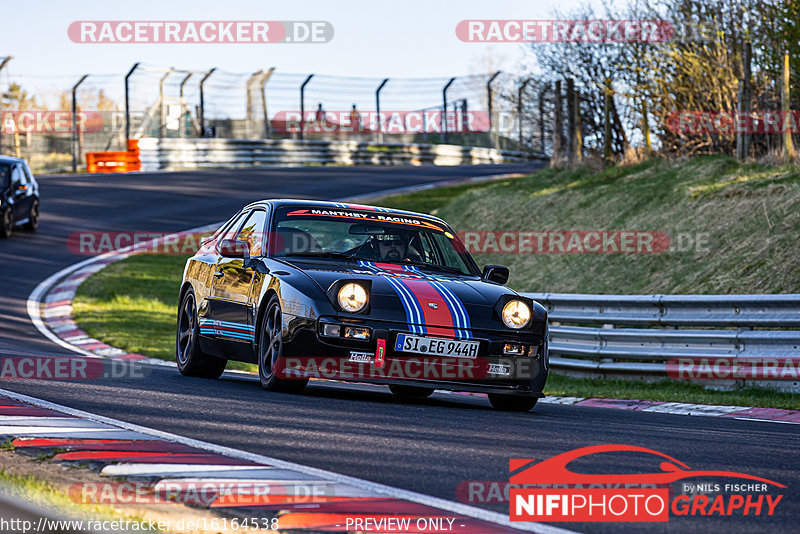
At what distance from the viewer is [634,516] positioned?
13.4ft

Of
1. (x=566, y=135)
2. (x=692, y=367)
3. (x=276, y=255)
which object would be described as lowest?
(x=692, y=367)

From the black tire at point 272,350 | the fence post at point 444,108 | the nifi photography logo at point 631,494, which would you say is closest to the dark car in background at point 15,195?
the black tire at point 272,350

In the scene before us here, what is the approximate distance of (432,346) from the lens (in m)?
7.29

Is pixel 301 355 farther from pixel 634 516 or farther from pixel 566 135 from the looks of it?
pixel 566 135

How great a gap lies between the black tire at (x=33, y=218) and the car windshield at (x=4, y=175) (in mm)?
1173

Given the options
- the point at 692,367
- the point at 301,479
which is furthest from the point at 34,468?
the point at 692,367

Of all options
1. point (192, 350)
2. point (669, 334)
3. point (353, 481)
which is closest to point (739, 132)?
point (669, 334)

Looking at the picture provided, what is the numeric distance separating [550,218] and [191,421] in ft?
43.1

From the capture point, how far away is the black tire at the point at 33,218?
878 inches

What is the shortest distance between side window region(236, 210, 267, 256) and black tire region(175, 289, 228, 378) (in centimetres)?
80

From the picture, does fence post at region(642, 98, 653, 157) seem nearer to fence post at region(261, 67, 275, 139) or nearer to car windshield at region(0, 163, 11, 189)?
car windshield at region(0, 163, 11, 189)

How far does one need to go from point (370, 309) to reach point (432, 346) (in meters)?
0.46

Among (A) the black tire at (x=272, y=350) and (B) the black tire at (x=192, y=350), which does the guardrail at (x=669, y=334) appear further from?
(A) the black tire at (x=272, y=350)

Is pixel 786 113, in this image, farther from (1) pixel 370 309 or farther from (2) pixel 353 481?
(2) pixel 353 481
